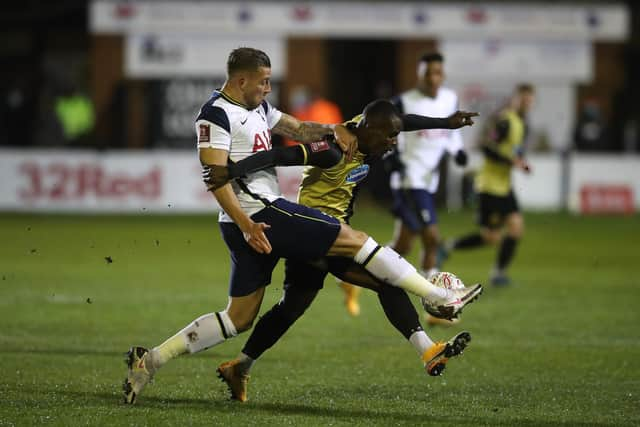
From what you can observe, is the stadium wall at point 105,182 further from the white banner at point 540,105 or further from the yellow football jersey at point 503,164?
the yellow football jersey at point 503,164

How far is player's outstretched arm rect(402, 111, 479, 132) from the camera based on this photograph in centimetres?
743

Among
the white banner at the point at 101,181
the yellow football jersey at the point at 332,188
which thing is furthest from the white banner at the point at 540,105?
the yellow football jersey at the point at 332,188

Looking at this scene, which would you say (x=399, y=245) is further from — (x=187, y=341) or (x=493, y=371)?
(x=187, y=341)

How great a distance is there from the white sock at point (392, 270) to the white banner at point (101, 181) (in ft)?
56.2

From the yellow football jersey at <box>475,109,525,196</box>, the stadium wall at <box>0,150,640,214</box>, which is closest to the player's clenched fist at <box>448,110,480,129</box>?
the yellow football jersey at <box>475,109,525,196</box>

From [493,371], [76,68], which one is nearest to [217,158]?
[493,371]

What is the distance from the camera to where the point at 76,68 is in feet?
115

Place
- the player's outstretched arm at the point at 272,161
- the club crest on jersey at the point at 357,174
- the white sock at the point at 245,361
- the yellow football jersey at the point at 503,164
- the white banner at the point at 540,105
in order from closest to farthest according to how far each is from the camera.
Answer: the player's outstretched arm at the point at 272,161, the club crest on jersey at the point at 357,174, the white sock at the point at 245,361, the yellow football jersey at the point at 503,164, the white banner at the point at 540,105

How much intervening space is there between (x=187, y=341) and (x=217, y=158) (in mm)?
1166

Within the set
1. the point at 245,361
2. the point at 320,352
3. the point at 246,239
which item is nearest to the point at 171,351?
the point at 245,361

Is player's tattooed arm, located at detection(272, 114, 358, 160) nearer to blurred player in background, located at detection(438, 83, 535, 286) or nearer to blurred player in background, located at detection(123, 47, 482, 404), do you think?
blurred player in background, located at detection(123, 47, 482, 404)

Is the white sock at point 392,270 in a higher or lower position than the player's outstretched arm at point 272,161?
lower

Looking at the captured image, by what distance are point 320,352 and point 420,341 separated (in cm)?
253

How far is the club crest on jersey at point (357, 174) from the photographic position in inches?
301
